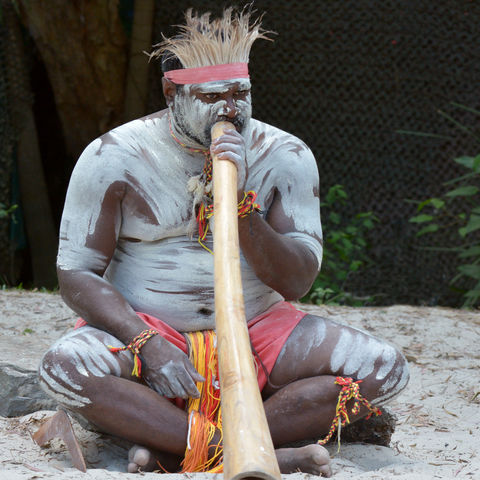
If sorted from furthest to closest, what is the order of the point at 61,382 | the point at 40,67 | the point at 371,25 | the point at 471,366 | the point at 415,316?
the point at 40,67, the point at 371,25, the point at 415,316, the point at 471,366, the point at 61,382

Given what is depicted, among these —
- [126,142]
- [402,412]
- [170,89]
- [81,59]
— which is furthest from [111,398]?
[81,59]

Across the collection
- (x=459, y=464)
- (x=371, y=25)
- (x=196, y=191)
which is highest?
(x=371, y=25)

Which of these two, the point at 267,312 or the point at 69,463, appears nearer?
the point at 69,463

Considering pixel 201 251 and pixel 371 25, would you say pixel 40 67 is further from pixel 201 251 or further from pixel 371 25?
pixel 201 251

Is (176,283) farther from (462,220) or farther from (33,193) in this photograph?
(33,193)

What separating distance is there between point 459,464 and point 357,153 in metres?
3.58

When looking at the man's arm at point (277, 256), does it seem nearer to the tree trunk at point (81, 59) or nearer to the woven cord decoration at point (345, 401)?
the woven cord decoration at point (345, 401)

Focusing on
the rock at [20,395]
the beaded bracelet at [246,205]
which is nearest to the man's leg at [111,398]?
the beaded bracelet at [246,205]

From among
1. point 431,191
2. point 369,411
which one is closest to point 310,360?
point 369,411

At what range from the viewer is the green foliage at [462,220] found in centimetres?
523

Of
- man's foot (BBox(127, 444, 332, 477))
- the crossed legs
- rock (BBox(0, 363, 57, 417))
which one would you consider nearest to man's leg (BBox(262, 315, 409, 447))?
the crossed legs

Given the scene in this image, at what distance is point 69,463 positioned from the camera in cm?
241

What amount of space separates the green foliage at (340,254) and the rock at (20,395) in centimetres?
256

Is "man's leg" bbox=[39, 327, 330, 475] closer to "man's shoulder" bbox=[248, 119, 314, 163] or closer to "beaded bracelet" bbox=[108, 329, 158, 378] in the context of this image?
"beaded bracelet" bbox=[108, 329, 158, 378]
